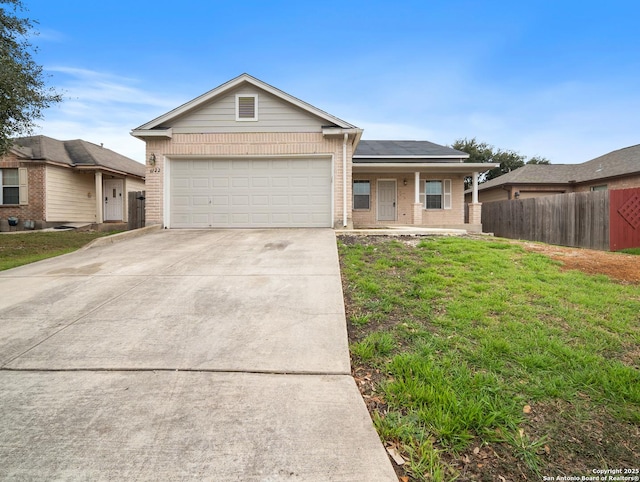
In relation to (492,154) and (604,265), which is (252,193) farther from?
(492,154)

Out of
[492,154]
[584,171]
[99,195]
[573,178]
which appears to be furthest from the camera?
[492,154]

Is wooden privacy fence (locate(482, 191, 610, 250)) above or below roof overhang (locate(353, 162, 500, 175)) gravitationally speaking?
below

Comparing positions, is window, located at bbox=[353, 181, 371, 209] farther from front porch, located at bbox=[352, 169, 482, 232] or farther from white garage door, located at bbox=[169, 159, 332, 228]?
white garage door, located at bbox=[169, 159, 332, 228]

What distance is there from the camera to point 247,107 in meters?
11.0

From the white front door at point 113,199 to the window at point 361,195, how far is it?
13117mm

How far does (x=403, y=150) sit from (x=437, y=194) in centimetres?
306

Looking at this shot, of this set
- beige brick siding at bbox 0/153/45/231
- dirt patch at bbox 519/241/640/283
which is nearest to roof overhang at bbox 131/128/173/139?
beige brick siding at bbox 0/153/45/231

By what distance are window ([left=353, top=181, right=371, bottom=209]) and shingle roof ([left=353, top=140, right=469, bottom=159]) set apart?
54.5 inches

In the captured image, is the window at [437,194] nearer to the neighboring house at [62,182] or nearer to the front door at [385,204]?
the front door at [385,204]

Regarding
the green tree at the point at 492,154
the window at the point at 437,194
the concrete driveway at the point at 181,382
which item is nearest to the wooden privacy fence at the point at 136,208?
the concrete driveway at the point at 181,382

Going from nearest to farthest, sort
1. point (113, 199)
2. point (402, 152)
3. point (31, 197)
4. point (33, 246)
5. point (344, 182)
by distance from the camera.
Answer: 1. point (33, 246)
2. point (344, 182)
3. point (31, 197)
4. point (402, 152)
5. point (113, 199)

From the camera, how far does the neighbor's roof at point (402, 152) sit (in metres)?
Answer: 16.3

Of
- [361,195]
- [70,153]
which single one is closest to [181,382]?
[361,195]

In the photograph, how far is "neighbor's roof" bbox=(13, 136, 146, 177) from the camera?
15.5 metres
